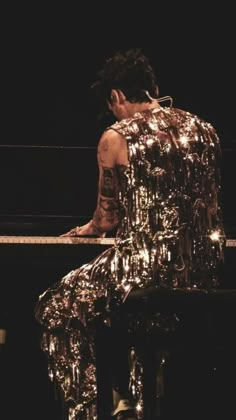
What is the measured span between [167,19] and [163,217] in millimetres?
2226

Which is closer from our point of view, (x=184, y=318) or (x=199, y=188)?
(x=184, y=318)

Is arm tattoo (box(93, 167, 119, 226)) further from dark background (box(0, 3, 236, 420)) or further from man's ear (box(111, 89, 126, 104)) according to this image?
dark background (box(0, 3, 236, 420))

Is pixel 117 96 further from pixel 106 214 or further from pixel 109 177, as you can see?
pixel 106 214

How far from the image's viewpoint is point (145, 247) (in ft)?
9.73

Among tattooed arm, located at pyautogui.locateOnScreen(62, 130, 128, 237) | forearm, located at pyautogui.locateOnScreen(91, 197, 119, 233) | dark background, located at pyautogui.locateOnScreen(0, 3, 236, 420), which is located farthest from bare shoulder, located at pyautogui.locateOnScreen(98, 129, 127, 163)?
dark background, located at pyautogui.locateOnScreen(0, 3, 236, 420)

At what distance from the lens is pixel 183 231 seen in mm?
3010

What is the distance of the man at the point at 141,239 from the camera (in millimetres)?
2959

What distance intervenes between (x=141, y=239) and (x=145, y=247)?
31mm

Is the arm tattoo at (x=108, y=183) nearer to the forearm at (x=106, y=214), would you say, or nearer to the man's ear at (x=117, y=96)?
the forearm at (x=106, y=214)

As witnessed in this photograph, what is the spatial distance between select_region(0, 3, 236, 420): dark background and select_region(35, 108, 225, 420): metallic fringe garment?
172cm

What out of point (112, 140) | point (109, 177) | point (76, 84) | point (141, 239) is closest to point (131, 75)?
point (112, 140)

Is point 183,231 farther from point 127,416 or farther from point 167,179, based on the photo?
point 127,416

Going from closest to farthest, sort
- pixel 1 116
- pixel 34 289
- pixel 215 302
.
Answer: pixel 215 302, pixel 34 289, pixel 1 116

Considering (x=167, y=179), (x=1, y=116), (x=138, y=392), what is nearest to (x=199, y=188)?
(x=167, y=179)
